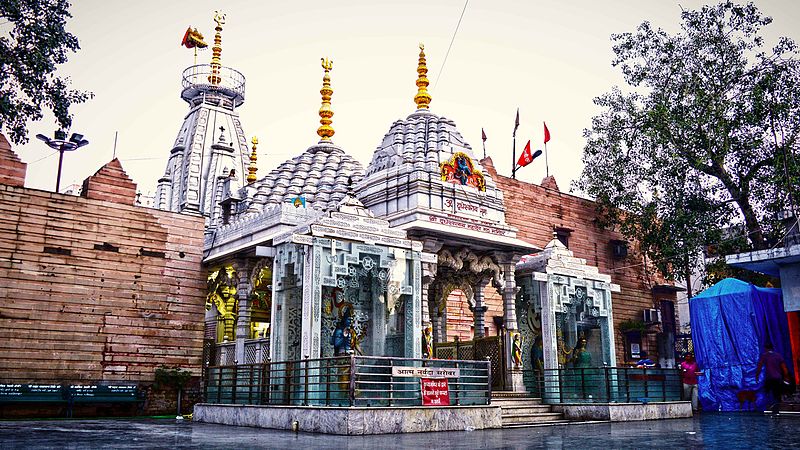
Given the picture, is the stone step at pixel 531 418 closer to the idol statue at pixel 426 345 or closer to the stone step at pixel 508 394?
the stone step at pixel 508 394

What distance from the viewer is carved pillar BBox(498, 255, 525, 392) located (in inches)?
703

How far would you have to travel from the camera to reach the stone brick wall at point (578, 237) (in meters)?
27.2

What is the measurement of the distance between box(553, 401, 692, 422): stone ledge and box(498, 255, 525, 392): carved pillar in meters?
1.35

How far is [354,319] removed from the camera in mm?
16234

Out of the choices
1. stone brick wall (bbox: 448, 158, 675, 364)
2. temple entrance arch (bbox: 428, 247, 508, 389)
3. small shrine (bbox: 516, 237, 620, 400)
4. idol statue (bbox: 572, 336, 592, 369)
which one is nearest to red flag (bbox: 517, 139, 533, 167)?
stone brick wall (bbox: 448, 158, 675, 364)

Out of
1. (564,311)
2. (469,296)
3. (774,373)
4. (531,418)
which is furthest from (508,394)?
(774,373)

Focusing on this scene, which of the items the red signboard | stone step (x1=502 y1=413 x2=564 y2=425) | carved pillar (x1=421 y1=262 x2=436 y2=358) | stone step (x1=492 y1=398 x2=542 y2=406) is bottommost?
stone step (x1=502 y1=413 x2=564 y2=425)

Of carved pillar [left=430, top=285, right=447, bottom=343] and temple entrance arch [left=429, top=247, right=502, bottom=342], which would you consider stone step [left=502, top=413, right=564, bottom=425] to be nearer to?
temple entrance arch [left=429, top=247, right=502, bottom=342]

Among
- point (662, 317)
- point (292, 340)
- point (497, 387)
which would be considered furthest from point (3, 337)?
point (662, 317)

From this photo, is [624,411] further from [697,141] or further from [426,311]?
[697,141]

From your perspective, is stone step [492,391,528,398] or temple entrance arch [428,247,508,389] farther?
temple entrance arch [428,247,508,389]

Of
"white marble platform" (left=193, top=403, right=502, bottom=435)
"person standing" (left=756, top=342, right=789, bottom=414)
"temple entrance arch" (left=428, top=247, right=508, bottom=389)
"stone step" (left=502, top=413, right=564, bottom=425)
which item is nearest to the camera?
"white marble platform" (left=193, top=403, right=502, bottom=435)

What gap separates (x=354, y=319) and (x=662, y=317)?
2032cm

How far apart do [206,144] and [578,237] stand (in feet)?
77.6
